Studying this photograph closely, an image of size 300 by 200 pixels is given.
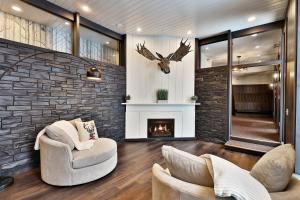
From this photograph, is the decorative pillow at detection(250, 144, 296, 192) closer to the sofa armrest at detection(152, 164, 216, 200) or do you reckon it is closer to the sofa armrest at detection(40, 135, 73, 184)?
the sofa armrest at detection(152, 164, 216, 200)

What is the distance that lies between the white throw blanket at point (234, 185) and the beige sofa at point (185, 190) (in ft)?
0.46

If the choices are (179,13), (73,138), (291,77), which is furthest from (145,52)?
(291,77)

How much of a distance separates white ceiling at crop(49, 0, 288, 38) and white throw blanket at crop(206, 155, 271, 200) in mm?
3132

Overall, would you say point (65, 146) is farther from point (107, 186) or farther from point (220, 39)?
point (220, 39)

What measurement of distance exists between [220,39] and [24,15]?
15.7 feet

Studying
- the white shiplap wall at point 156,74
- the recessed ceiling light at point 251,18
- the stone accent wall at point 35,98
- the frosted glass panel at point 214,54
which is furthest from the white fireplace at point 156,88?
the recessed ceiling light at point 251,18

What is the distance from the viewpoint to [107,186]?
238 cm

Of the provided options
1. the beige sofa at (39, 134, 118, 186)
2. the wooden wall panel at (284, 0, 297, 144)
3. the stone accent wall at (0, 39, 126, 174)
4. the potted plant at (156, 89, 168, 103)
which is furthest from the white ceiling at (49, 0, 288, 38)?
the beige sofa at (39, 134, 118, 186)

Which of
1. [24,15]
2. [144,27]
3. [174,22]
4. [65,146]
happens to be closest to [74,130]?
[65,146]

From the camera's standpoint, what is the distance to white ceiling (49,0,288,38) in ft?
10.5

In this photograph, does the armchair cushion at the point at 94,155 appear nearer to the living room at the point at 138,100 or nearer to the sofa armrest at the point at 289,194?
the living room at the point at 138,100

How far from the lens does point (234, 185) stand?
0.99m

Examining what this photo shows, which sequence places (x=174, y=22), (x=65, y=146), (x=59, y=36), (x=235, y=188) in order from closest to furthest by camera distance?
1. (x=235, y=188)
2. (x=65, y=146)
3. (x=59, y=36)
4. (x=174, y=22)

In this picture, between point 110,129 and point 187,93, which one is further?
point 187,93
